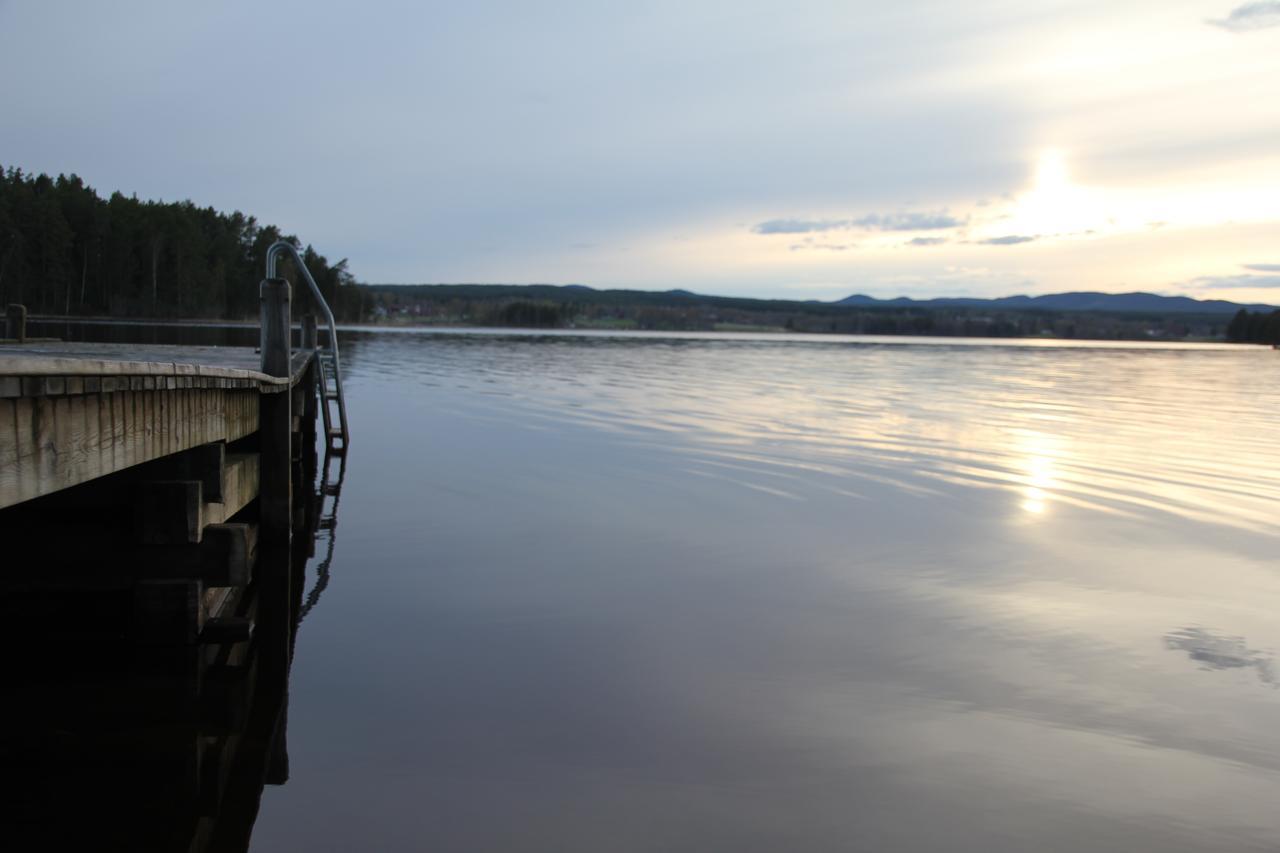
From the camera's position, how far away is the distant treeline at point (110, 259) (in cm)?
10231

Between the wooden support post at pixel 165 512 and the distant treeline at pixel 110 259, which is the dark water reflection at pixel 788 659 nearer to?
the wooden support post at pixel 165 512

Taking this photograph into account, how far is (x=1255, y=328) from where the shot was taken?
518ft

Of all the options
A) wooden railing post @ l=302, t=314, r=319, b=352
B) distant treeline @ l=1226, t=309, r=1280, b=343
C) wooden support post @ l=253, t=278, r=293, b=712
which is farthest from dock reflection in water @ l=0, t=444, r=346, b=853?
distant treeline @ l=1226, t=309, r=1280, b=343

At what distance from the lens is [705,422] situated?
85.0 feet

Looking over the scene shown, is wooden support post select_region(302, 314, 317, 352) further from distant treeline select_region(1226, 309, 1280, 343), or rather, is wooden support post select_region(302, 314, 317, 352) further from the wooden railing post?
distant treeline select_region(1226, 309, 1280, 343)

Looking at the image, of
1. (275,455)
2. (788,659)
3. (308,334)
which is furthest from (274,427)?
(308,334)

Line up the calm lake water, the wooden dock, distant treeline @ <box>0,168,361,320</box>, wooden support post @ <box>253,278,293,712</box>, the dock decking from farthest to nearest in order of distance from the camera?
distant treeline @ <box>0,168,361,320</box>
wooden support post @ <box>253,278,293,712</box>
the calm lake water
the wooden dock
the dock decking

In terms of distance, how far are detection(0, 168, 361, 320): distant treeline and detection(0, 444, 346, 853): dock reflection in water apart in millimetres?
108380

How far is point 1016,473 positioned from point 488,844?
15.3 metres

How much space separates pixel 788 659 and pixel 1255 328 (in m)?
180

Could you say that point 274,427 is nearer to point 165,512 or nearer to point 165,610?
point 165,610

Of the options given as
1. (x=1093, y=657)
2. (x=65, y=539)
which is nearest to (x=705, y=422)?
(x=1093, y=657)

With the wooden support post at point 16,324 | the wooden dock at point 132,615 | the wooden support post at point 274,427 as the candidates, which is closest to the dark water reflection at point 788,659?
the wooden dock at point 132,615

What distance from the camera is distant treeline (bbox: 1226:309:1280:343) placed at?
487 ft
